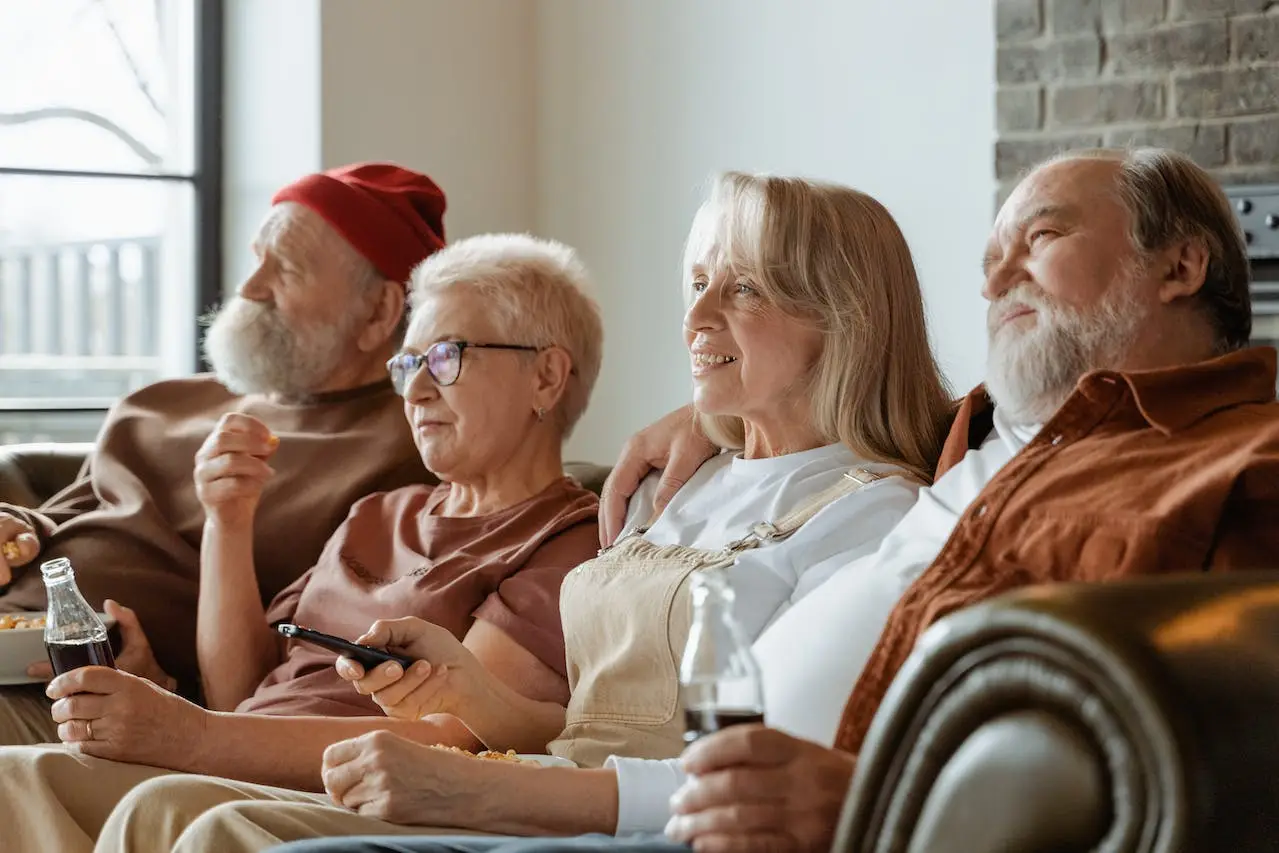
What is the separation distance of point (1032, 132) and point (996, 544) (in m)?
1.96

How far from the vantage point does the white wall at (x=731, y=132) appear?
11.8 feet

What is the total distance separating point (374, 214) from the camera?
304 centimetres

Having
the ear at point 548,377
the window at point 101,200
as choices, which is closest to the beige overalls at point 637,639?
the ear at point 548,377

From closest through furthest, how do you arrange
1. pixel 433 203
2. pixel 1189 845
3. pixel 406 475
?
pixel 1189 845, pixel 406 475, pixel 433 203

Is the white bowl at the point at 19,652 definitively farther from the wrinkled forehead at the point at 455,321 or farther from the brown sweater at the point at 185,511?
the wrinkled forehead at the point at 455,321

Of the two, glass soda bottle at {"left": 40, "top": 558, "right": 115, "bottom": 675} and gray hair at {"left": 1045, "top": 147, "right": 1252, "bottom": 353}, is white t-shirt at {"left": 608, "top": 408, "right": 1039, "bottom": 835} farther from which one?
glass soda bottle at {"left": 40, "top": 558, "right": 115, "bottom": 675}

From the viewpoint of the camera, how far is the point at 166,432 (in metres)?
3.02

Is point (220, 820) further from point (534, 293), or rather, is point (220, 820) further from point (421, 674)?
point (534, 293)

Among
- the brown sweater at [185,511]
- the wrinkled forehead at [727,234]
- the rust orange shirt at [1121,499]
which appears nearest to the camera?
the rust orange shirt at [1121,499]

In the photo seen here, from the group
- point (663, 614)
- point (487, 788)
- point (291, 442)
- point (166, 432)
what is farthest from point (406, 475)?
point (487, 788)

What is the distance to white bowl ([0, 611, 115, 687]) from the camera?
247 cm

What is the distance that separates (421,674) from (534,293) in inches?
29.6

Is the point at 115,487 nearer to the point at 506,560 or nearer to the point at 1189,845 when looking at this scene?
the point at 506,560

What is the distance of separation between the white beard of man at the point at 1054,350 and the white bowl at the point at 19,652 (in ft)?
4.86
